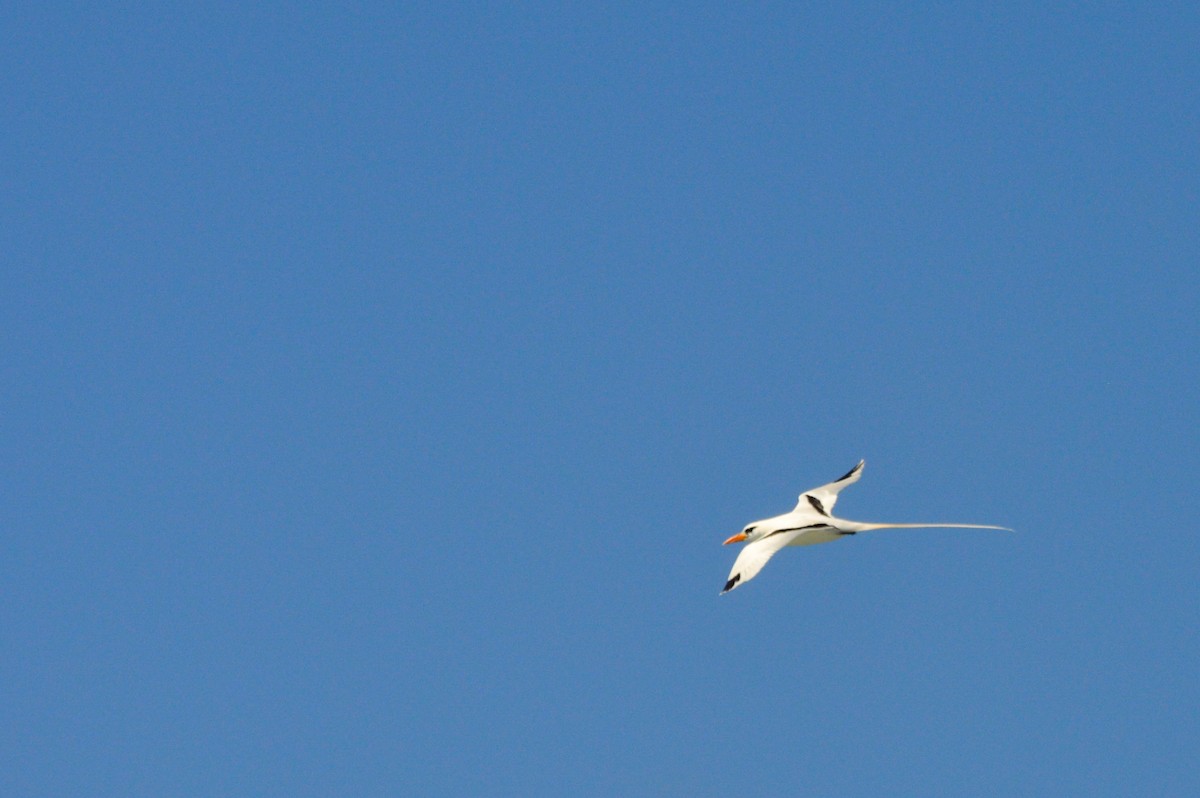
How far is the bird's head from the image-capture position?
57.8 m

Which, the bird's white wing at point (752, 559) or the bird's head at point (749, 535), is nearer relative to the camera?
the bird's white wing at point (752, 559)

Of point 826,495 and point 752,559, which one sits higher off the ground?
point 826,495

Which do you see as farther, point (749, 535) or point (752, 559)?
Result: point (749, 535)

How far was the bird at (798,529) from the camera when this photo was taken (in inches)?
2000

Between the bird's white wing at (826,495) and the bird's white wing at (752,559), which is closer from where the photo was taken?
the bird's white wing at (752,559)

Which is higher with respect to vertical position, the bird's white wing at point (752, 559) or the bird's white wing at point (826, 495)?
the bird's white wing at point (826, 495)

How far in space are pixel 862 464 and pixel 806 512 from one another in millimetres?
7079

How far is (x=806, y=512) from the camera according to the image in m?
58.2

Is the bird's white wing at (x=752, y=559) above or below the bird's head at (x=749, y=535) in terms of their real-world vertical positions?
below

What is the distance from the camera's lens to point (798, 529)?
55.9 m

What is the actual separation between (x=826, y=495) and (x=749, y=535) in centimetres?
416

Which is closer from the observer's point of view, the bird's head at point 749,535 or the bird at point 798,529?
the bird at point 798,529

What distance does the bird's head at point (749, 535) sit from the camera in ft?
189

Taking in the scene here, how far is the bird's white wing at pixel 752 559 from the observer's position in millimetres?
49750
